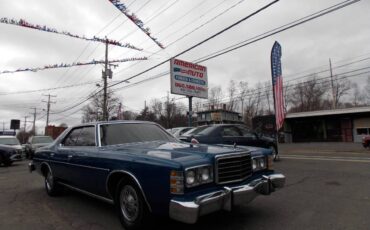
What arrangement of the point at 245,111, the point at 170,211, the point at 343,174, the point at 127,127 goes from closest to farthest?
the point at 170,211 → the point at 127,127 → the point at 343,174 → the point at 245,111

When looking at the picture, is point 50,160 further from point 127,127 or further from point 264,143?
point 264,143

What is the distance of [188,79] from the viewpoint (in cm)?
1766

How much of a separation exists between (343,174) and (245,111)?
196 feet

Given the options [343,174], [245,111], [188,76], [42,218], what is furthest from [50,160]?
[245,111]

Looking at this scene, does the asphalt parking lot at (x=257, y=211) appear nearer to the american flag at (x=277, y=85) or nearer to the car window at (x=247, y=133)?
the car window at (x=247, y=133)

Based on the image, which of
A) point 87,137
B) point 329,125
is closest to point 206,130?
point 87,137

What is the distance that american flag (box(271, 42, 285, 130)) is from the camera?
52.4 feet

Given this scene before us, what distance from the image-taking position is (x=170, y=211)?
11.3ft

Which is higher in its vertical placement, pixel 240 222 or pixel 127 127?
pixel 127 127

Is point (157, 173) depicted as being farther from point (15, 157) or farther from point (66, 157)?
point (15, 157)

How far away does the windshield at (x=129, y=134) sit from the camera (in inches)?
203

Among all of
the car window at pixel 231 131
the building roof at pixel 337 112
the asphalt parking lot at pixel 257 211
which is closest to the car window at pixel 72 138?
the asphalt parking lot at pixel 257 211

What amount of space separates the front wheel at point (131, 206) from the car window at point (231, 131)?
6485 mm

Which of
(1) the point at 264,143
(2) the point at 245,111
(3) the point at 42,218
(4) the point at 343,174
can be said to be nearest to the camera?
(3) the point at 42,218
